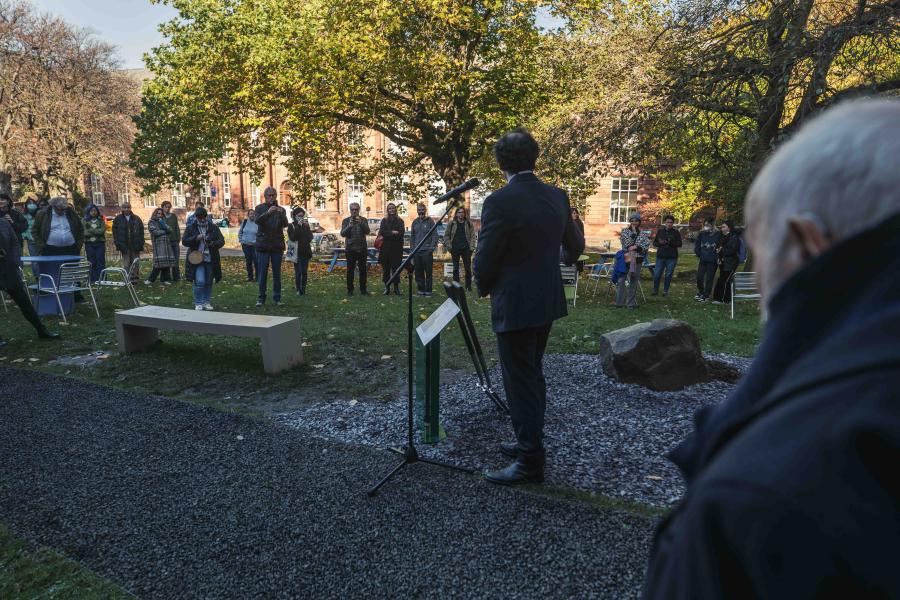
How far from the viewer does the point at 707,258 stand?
44.2ft

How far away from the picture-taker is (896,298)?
689mm

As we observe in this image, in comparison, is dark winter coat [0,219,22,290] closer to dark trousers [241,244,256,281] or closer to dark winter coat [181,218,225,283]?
dark winter coat [181,218,225,283]

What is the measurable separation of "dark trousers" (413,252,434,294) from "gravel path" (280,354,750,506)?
636cm

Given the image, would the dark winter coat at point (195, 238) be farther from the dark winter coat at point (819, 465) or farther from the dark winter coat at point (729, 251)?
the dark winter coat at point (729, 251)

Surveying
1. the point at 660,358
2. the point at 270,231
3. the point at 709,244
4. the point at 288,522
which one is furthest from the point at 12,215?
the point at 709,244

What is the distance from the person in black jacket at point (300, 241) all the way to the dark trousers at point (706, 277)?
9.15 meters

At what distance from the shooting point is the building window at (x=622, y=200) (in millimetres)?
31188

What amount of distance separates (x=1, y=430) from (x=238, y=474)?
2.59m

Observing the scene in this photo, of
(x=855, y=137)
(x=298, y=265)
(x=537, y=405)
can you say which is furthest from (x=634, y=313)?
(x=855, y=137)

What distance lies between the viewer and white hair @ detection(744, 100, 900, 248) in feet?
2.48

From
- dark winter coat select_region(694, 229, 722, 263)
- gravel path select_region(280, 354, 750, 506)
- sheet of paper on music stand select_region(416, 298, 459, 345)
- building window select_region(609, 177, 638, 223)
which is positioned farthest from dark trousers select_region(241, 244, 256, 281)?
building window select_region(609, 177, 638, 223)

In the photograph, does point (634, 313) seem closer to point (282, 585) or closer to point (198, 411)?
point (198, 411)

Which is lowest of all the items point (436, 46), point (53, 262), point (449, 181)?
point (53, 262)

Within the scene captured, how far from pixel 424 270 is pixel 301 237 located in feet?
9.21
